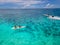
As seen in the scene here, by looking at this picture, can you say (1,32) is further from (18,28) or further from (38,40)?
(38,40)

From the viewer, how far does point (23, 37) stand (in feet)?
6.66

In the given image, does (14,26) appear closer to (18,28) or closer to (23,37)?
(18,28)

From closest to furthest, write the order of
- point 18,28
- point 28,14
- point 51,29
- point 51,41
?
1. point 51,41
2. point 51,29
3. point 18,28
4. point 28,14

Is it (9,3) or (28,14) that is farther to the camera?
(28,14)

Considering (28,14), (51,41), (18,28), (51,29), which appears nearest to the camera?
(51,41)

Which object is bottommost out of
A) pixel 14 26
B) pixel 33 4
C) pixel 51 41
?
pixel 51 41

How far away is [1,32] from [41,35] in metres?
0.63

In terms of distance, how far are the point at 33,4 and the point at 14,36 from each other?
550 millimetres

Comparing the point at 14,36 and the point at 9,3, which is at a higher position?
the point at 9,3

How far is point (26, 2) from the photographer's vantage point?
6.57 feet

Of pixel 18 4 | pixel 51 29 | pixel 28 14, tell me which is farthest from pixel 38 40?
pixel 28 14

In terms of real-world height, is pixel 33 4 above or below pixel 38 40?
above

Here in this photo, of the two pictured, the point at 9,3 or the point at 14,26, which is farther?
the point at 14,26

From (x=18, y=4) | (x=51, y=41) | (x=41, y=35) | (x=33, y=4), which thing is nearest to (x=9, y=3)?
(x=18, y=4)
